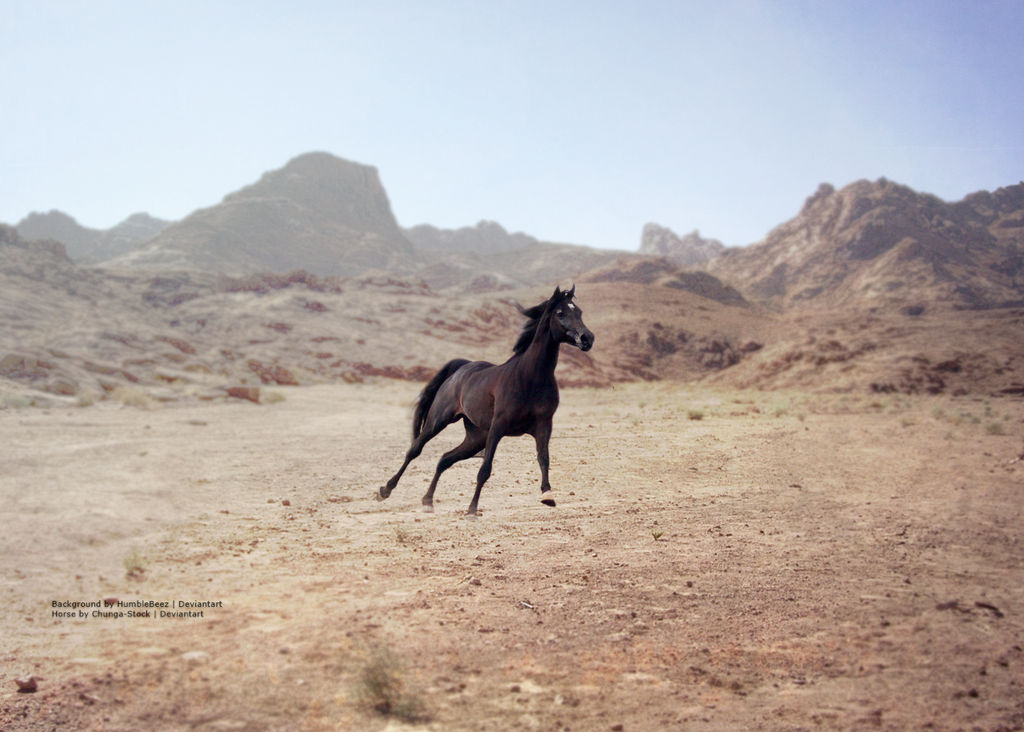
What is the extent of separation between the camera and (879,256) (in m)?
98.5

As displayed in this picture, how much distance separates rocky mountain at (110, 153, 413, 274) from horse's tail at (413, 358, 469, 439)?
131 metres

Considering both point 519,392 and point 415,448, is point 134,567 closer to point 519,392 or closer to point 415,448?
point 415,448

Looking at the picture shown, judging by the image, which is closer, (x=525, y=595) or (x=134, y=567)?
(x=525, y=595)

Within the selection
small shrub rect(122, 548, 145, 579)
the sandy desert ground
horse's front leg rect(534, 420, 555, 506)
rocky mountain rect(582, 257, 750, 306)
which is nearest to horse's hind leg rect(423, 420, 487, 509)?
horse's front leg rect(534, 420, 555, 506)

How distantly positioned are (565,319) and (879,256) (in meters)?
106

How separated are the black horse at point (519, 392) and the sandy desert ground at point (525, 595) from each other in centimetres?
196

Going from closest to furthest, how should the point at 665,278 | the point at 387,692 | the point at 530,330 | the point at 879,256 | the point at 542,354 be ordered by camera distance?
the point at 542,354
the point at 530,330
the point at 387,692
the point at 665,278
the point at 879,256

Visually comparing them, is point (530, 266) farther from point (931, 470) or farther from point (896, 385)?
point (931, 470)

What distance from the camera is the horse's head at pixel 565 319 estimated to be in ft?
15.1

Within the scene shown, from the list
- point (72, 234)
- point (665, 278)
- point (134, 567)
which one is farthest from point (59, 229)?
point (134, 567)

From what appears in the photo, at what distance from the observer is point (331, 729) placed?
5551 millimetres

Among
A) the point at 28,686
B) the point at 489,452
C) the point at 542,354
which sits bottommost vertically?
the point at 28,686

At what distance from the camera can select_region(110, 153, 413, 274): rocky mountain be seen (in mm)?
137500

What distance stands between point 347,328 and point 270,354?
4.86m
